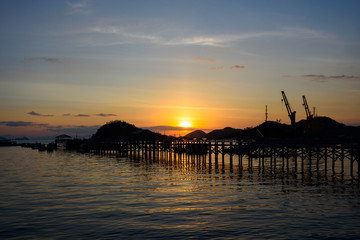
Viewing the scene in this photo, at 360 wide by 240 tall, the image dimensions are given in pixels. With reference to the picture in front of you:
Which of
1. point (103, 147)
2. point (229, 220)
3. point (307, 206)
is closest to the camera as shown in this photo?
point (229, 220)

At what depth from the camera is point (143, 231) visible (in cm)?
1811

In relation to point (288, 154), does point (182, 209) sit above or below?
below

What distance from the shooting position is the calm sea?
18.0 m

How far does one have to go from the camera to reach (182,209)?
900 inches

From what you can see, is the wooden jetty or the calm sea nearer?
the calm sea

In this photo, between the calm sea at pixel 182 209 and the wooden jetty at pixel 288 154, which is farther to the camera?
the wooden jetty at pixel 288 154

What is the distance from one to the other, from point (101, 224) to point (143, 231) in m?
2.73

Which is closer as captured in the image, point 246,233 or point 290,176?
point 246,233

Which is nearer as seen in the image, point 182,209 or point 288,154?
point 182,209

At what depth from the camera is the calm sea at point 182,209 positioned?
1798 centimetres

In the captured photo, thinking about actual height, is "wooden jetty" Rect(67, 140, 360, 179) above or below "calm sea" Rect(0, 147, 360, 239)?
above

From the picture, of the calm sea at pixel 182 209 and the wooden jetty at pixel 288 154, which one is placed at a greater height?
the wooden jetty at pixel 288 154

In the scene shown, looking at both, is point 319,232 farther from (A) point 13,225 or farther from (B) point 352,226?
(A) point 13,225

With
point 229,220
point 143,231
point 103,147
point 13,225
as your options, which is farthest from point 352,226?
point 103,147
